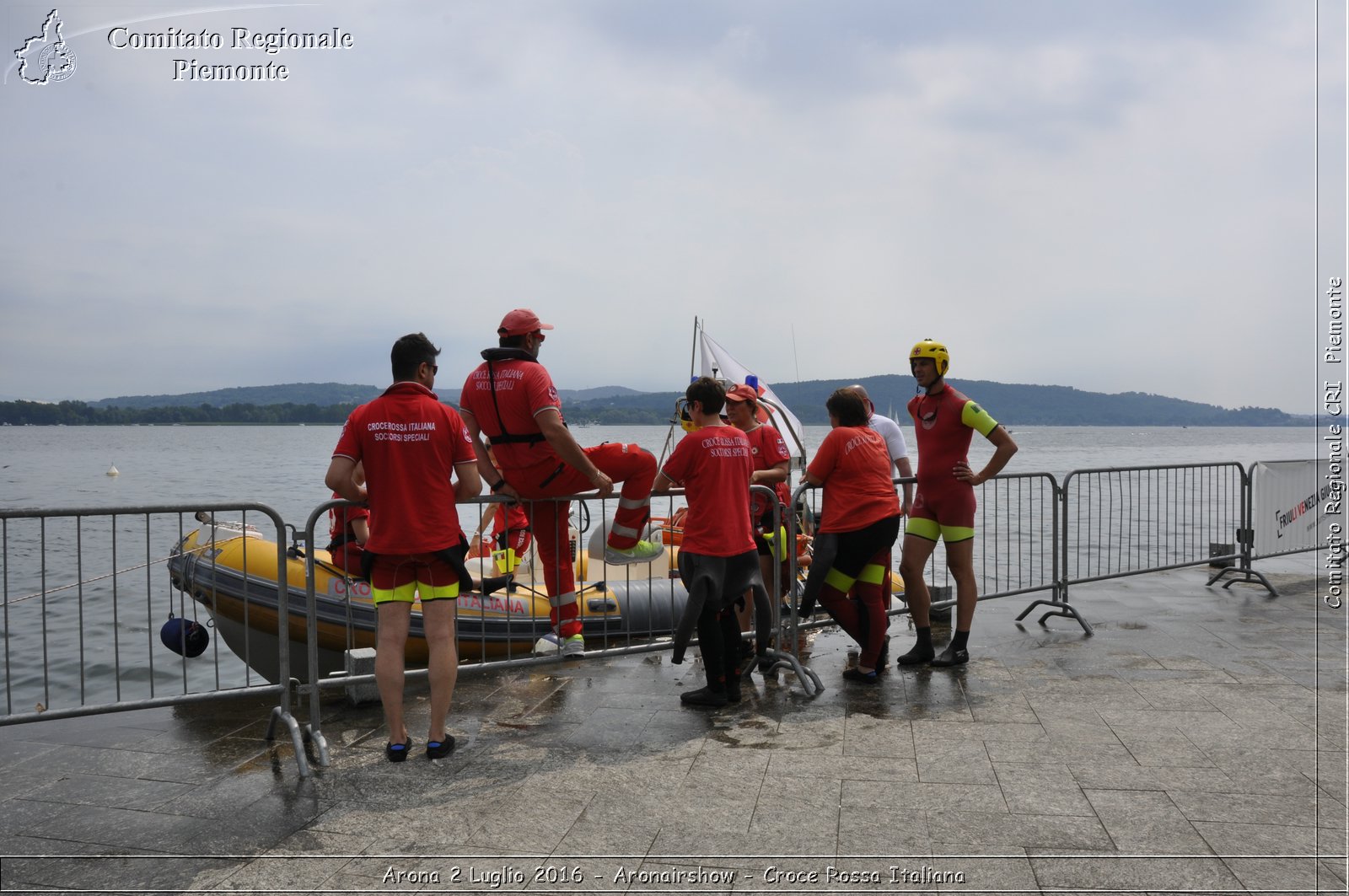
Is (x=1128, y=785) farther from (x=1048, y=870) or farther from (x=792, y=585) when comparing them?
(x=792, y=585)

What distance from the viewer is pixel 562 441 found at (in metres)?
5.20

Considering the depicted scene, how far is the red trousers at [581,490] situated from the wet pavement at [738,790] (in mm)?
903

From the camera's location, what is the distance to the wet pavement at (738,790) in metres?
3.26

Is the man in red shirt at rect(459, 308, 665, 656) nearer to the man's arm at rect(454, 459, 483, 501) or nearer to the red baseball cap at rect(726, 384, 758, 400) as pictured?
the man's arm at rect(454, 459, 483, 501)

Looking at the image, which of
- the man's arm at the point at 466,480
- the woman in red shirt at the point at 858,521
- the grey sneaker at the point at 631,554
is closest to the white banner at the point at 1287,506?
the woman in red shirt at the point at 858,521

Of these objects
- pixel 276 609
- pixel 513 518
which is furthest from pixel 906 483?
pixel 276 609

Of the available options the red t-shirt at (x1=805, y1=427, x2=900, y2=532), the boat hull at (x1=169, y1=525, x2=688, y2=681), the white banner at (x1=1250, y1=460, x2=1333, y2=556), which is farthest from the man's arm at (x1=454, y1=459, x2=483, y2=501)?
the white banner at (x1=1250, y1=460, x2=1333, y2=556)

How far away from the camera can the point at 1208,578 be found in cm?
959

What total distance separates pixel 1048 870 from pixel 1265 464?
25.8ft

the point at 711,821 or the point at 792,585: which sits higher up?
the point at 792,585

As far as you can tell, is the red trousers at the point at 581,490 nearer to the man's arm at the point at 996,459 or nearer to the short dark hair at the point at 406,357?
the short dark hair at the point at 406,357

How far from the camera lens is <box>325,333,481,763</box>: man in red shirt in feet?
14.1

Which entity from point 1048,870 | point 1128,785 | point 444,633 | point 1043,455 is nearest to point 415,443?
point 444,633

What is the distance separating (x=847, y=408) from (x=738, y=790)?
259 centimetres
